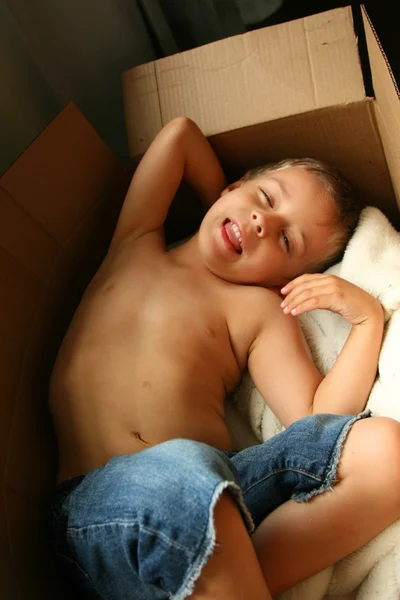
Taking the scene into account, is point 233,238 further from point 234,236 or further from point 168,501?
point 168,501

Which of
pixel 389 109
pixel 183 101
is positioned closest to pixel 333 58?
pixel 389 109

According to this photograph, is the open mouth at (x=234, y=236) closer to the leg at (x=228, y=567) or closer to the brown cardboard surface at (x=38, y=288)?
the brown cardboard surface at (x=38, y=288)

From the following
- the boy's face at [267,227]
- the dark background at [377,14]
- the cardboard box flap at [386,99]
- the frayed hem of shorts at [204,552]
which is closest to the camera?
the frayed hem of shorts at [204,552]

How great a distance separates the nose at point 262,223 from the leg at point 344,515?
0.33 meters

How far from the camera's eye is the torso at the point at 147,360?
85 cm

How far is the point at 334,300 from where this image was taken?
869 mm

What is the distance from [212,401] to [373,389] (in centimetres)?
23

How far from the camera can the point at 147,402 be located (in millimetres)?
856

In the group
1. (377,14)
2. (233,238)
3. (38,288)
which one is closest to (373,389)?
(233,238)

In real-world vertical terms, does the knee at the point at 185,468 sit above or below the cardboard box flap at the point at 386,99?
below

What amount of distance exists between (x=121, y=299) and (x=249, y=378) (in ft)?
0.81

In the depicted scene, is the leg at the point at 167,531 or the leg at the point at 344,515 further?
the leg at the point at 344,515

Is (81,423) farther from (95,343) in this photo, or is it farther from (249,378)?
(249,378)

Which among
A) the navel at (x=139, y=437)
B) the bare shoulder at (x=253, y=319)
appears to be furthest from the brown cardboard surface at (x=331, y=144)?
the navel at (x=139, y=437)
